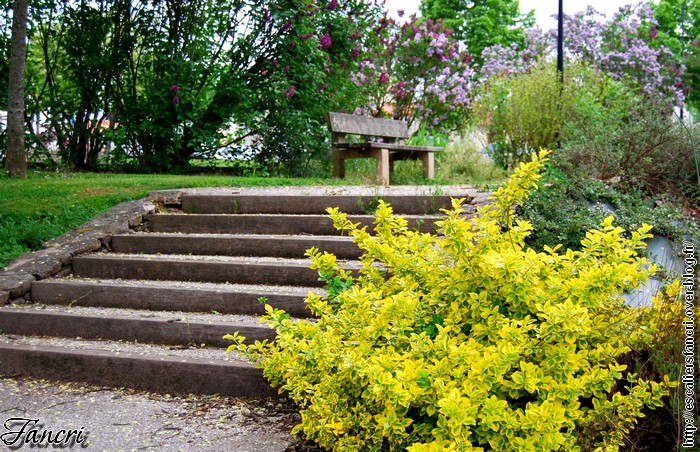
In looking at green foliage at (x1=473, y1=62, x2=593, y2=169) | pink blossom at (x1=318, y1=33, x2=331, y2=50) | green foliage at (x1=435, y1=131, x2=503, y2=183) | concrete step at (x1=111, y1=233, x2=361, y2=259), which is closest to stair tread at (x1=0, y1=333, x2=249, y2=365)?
concrete step at (x1=111, y1=233, x2=361, y2=259)

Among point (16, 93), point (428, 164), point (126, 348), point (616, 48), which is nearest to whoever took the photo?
point (126, 348)

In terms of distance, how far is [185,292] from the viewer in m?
5.11

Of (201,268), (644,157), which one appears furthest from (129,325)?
(644,157)

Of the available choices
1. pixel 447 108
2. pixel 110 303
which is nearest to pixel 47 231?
pixel 110 303

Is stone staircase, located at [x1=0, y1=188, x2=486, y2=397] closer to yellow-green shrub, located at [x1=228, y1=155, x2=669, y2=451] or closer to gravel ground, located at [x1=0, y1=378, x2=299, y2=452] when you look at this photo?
gravel ground, located at [x1=0, y1=378, x2=299, y2=452]

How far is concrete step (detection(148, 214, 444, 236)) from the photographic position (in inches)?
241

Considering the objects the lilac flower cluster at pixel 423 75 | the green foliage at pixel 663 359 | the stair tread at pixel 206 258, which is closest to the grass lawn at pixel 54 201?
the stair tread at pixel 206 258

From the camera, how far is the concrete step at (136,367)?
414cm

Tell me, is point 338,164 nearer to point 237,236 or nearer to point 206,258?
point 237,236

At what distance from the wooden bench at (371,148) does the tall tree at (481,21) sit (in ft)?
75.2

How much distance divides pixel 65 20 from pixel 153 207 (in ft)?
21.1

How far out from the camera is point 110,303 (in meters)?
5.31

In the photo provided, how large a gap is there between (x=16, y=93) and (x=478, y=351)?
858cm

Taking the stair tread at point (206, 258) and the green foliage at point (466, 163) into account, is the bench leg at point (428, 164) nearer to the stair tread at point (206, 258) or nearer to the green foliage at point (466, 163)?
the green foliage at point (466, 163)
